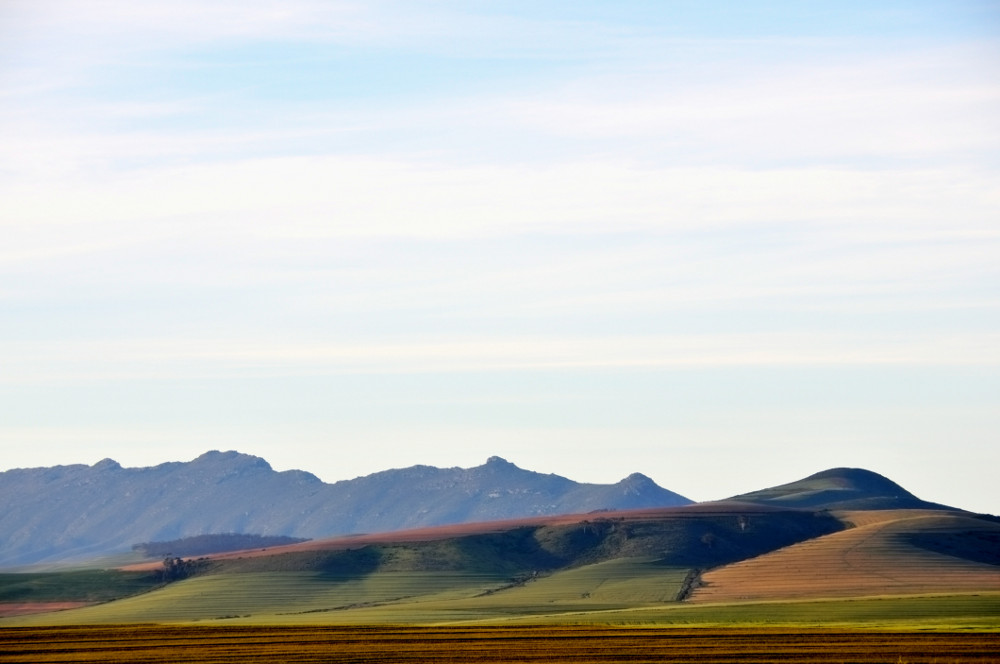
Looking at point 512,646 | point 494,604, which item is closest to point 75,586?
point 494,604

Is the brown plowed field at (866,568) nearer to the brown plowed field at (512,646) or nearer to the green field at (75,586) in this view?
the brown plowed field at (512,646)

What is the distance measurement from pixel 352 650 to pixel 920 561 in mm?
100532

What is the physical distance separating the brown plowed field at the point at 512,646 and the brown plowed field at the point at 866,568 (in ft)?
183

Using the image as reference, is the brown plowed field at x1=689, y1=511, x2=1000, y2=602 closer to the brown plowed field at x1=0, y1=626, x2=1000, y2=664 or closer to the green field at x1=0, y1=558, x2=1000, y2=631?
the green field at x1=0, y1=558, x2=1000, y2=631

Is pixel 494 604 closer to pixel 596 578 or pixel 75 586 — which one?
pixel 596 578

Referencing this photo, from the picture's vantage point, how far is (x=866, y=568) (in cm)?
15438

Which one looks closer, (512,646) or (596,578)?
(512,646)

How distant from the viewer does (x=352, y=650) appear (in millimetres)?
73938

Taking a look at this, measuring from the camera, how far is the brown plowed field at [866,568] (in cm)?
13988

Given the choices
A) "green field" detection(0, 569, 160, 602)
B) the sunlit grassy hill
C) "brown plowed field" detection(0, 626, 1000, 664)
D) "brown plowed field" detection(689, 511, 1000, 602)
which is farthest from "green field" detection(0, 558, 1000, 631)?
"brown plowed field" detection(0, 626, 1000, 664)

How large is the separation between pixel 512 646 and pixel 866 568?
291ft

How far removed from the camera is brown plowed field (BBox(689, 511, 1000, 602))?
459 ft

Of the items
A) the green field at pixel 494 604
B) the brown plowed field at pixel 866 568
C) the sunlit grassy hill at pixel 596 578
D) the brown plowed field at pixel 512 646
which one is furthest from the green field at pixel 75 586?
the brown plowed field at pixel 512 646

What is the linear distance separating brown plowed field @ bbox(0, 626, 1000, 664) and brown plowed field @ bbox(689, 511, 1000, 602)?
55.8 m
